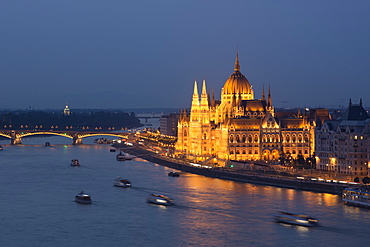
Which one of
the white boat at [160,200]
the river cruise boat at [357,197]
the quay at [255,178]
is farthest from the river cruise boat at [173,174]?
the river cruise boat at [357,197]

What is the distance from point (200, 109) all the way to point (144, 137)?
30.5m

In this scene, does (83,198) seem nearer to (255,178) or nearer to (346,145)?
(255,178)

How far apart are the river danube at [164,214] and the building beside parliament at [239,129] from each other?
26.9 ft

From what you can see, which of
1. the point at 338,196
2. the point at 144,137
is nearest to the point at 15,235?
the point at 338,196

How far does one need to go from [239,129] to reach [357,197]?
22515 mm

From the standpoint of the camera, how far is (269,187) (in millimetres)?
47656

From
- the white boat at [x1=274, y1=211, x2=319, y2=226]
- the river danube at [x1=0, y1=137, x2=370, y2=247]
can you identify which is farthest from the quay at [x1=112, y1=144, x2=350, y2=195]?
the white boat at [x1=274, y1=211, x2=319, y2=226]

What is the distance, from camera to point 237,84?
6950 cm

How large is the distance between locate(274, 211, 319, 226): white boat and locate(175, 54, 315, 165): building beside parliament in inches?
978

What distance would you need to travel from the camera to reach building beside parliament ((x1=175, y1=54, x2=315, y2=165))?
201 feet

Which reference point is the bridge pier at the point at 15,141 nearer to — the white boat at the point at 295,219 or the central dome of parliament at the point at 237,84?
the central dome of parliament at the point at 237,84

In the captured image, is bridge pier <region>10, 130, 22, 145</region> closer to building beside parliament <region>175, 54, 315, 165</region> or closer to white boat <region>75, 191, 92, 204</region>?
building beside parliament <region>175, 54, 315, 165</region>

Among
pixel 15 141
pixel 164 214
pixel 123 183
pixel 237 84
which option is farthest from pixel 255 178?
pixel 15 141

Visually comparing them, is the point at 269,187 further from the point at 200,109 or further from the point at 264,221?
the point at 200,109
